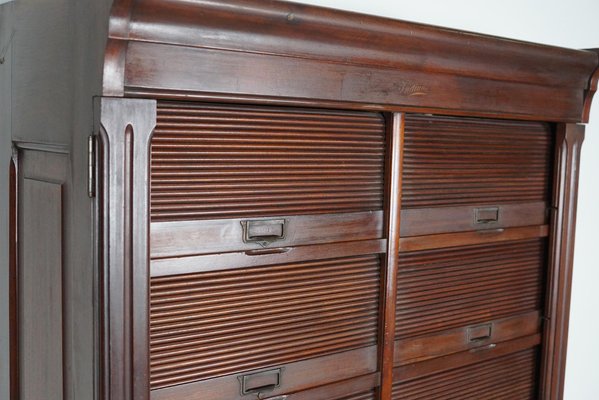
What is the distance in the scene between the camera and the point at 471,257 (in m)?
1.68

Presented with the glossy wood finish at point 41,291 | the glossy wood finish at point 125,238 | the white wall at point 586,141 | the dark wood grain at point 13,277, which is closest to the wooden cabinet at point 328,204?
the glossy wood finish at point 125,238

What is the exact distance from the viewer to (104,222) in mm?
1088

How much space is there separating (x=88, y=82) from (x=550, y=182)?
1216 mm

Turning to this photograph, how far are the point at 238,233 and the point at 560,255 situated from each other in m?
0.98

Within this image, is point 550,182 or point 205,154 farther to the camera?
point 550,182

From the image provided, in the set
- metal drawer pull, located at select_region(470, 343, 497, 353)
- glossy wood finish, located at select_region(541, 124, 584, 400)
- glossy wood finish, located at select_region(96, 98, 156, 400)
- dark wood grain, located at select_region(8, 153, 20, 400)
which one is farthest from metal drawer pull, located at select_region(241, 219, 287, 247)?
glossy wood finish, located at select_region(541, 124, 584, 400)

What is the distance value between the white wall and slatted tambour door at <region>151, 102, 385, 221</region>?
3.10ft

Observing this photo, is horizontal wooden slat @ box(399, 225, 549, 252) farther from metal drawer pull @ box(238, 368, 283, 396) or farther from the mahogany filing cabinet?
metal drawer pull @ box(238, 368, 283, 396)

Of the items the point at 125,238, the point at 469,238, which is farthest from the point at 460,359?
the point at 125,238

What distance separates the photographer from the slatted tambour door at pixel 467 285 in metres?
1.57

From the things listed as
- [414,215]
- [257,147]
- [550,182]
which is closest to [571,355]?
[550,182]

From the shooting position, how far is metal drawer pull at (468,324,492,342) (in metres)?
1.70

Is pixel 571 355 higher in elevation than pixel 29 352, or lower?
lower

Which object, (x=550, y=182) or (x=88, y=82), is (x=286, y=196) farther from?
(x=550, y=182)
